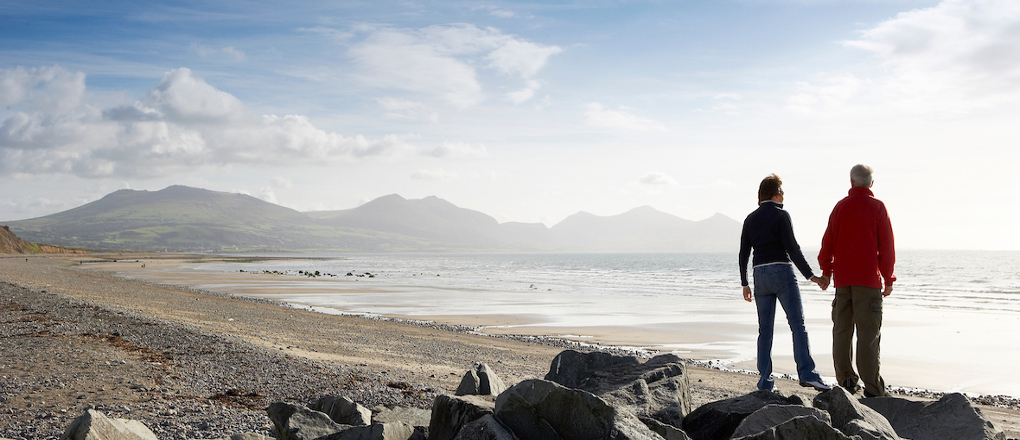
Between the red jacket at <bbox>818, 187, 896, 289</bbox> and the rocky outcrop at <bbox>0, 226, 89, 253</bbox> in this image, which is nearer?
the red jacket at <bbox>818, 187, 896, 289</bbox>

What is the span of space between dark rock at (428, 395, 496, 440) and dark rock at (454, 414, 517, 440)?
27cm

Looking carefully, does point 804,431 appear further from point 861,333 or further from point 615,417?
point 861,333

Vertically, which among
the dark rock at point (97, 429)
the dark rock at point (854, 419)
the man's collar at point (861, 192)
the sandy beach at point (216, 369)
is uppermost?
the man's collar at point (861, 192)

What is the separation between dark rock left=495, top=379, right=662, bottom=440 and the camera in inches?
166

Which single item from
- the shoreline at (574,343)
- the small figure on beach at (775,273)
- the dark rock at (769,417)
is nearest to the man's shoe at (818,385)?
the small figure on beach at (775,273)

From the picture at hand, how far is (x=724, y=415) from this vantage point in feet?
17.1

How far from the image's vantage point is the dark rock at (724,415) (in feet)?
16.9

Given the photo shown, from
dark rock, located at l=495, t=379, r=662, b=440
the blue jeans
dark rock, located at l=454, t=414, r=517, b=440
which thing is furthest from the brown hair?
dark rock, located at l=454, t=414, r=517, b=440

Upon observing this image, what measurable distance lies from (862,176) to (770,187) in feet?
2.75

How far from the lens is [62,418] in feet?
21.3

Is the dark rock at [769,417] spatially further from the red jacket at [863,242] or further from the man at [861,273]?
the red jacket at [863,242]

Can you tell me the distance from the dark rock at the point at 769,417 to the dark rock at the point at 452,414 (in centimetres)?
185

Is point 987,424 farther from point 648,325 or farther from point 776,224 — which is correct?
point 648,325

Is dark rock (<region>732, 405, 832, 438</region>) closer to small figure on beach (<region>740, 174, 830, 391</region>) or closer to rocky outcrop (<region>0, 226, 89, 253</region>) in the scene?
small figure on beach (<region>740, 174, 830, 391</region>)
